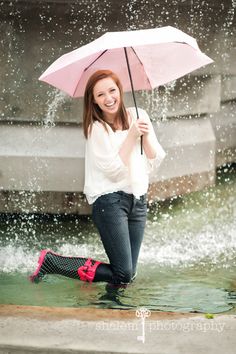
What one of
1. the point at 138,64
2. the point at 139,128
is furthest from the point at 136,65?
the point at 139,128

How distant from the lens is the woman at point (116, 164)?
13.6 feet

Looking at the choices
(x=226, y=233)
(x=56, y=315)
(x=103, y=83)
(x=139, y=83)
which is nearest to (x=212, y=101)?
(x=226, y=233)

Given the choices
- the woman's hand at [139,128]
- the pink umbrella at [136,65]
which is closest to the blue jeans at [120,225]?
the woman's hand at [139,128]

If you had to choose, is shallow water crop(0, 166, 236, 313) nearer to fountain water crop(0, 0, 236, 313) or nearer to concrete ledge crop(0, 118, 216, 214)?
fountain water crop(0, 0, 236, 313)

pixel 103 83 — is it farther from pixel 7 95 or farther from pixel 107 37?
pixel 7 95

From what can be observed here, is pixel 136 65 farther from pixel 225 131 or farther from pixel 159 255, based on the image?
pixel 225 131

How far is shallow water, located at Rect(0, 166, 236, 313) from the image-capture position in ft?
14.9

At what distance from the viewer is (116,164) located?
4121mm

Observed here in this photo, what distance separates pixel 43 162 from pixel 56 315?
2.61m

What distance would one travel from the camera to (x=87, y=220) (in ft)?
21.3

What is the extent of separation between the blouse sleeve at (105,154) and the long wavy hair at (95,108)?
0.04 meters

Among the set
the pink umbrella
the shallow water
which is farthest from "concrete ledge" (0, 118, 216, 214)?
the pink umbrella

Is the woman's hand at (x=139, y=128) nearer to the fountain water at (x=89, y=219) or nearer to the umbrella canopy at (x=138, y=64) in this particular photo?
the umbrella canopy at (x=138, y=64)

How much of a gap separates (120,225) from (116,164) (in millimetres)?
313
